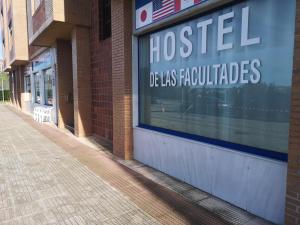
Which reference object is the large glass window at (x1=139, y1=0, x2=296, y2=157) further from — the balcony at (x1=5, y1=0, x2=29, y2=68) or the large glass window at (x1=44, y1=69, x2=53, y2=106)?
the balcony at (x1=5, y1=0, x2=29, y2=68)

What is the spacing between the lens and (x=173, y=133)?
500 centimetres

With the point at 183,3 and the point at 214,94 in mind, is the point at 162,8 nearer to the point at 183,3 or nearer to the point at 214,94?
the point at 183,3

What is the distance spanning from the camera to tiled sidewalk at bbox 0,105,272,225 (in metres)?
3.40

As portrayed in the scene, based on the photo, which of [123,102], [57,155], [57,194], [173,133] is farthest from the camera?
[57,155]

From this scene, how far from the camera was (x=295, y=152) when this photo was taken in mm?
2777

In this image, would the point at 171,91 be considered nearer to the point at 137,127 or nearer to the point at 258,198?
the point at 137,127

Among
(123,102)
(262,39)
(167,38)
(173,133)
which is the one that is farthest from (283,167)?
(123,102)

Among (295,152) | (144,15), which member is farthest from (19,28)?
(295,152)

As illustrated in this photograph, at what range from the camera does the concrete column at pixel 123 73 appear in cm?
578

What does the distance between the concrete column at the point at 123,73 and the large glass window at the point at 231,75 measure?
0.71 m

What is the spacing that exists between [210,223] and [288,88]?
1869 millimetres

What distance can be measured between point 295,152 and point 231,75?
1418 mm

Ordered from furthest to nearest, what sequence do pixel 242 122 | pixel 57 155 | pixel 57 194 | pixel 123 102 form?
pixel 57 155, pixel 123 102, pixel 57 194, pixel 242 122

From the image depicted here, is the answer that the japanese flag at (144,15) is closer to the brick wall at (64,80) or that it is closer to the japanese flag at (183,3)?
the japanese flag at (183,3)
